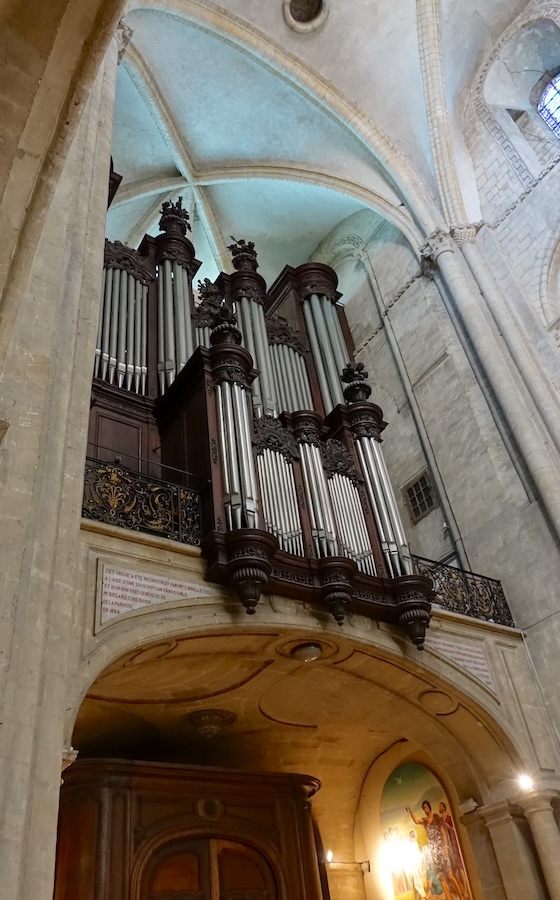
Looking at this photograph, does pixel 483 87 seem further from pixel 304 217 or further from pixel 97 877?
pixel 97 877

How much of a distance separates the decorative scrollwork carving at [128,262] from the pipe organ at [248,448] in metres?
0.02

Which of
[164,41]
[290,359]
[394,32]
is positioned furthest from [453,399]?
[164,41]

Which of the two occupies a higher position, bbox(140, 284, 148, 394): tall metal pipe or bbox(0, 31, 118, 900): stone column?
bbox(140, 284, 148, 394): tall metal pipe

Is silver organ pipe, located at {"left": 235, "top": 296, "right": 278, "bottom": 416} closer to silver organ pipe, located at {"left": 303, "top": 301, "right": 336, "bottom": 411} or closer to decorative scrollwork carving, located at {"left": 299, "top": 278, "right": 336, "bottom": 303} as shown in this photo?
silver organ pipe, located at {"left": 303, "top": 301, "right": 336, "bottom": 411}

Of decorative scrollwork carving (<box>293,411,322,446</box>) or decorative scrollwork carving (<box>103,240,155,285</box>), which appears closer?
decorative scrollwork carving (<box>293,411,322,446</box>)

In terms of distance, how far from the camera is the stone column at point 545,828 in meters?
6.97

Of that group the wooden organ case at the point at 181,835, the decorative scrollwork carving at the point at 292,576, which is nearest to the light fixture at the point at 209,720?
the wooden organ case at the point at 181,835

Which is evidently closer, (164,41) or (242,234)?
(164,41)

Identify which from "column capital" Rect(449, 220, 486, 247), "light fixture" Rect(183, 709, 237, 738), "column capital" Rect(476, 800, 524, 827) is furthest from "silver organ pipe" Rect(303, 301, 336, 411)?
"column capital" Rect(476, 800, 524, 827)

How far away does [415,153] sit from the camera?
518 inches

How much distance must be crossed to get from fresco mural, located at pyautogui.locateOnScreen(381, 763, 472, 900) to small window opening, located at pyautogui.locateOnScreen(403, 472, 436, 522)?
11.8ft

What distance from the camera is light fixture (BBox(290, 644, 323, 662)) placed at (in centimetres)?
701

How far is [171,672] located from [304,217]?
1098 centimetres

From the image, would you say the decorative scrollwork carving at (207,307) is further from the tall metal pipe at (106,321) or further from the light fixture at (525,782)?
the light fixture at (525,782)
